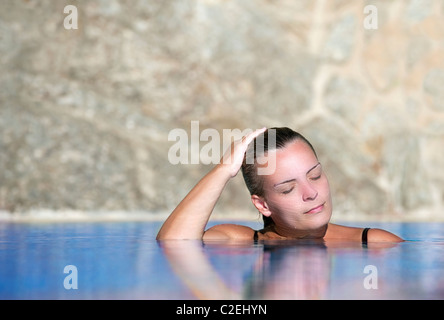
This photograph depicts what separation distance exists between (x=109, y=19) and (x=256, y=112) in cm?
311

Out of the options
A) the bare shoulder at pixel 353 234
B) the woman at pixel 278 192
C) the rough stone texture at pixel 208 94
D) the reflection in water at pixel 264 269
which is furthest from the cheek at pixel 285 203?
the rough stone texture at pixel 208 94

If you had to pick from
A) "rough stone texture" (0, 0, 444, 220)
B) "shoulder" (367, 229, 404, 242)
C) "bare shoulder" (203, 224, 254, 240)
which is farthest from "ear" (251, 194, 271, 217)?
"rough stone texture" (0, 0, 444, 220)

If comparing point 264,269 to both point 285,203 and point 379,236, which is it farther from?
point 379,236

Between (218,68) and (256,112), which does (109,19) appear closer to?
(218,68)

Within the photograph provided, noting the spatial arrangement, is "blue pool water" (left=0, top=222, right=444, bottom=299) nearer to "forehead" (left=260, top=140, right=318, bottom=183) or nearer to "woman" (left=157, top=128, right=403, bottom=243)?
"woman" (left=157, top=128, right=403, bottom=243)

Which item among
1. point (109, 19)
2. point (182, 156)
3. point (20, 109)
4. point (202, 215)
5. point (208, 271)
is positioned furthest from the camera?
point (109, 19)

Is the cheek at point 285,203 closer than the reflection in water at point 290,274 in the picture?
No

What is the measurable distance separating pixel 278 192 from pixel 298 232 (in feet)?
1.05

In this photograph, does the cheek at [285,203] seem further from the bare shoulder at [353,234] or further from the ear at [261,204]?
the bare shoulder at [353,234]

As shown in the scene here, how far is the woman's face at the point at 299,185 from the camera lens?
8.63 feet

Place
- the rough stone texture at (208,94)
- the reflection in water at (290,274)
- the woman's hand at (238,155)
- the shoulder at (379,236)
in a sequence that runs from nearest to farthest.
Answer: the reflection in water at (290,274)
the woman's hand at (238,155)
the shoulder at (379,236)
the rough stone texture at (208,94)

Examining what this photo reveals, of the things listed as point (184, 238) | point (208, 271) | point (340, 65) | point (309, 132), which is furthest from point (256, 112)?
point (208, 271)

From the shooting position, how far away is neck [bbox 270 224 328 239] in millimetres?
2906
